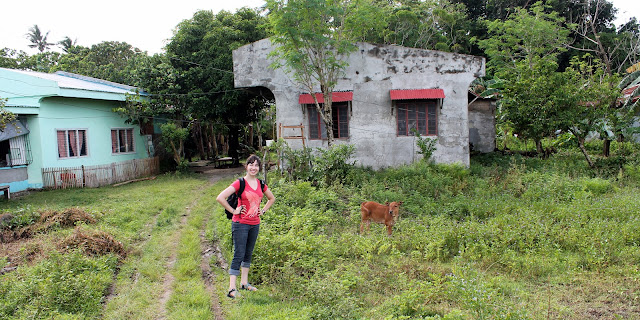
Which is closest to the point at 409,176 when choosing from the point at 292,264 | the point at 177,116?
the point at 292,264

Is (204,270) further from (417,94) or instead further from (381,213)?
(417,94)

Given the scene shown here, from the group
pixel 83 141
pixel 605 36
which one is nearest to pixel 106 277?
pixel 83 141

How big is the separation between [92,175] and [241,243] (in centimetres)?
1261

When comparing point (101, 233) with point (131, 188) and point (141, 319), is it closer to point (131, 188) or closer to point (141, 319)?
point (141, 319)

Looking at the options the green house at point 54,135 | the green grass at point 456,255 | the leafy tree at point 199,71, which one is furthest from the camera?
the leafy tree at point 199,71

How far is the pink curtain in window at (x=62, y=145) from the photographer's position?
15466mm

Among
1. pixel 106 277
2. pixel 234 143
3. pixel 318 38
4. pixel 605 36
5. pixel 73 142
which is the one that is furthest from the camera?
pixel 605 36

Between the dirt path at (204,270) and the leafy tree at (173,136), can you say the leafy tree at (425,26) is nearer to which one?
the leafy tree at (173,136)

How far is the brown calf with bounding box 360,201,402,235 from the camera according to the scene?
7.90m

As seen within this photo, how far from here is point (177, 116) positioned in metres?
19.7

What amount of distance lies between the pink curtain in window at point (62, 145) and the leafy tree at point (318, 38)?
8.65 metres

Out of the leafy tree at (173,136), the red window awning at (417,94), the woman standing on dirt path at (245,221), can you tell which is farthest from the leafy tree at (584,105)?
the leafy tree at (173,136)

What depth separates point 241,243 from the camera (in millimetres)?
5410

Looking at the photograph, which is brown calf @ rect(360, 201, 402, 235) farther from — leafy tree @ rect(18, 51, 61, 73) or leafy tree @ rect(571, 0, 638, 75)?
leafy tree @ rect(18, 51, 61, 73)
